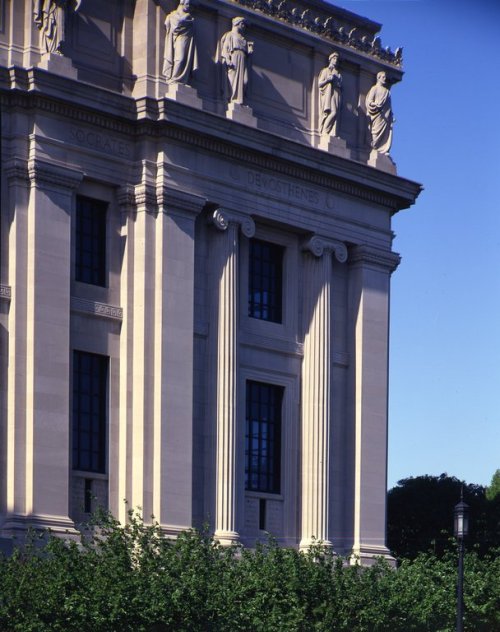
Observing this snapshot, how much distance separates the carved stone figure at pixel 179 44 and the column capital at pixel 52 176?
5246 millimetres

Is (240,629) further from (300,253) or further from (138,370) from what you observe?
(300,253)

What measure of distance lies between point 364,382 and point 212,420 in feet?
24.8

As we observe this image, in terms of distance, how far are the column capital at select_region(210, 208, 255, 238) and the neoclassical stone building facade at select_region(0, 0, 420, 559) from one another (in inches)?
3.9

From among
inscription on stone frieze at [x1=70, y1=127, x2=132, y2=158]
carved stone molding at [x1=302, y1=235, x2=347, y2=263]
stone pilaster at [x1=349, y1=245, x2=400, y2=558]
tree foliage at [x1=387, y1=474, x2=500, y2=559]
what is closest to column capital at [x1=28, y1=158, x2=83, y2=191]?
inscription on stone frieze at [x1=70, y1=127, x2=132, y2=158]

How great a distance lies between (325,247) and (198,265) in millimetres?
5895

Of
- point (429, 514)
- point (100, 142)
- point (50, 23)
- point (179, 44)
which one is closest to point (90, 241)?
point (100, 142)

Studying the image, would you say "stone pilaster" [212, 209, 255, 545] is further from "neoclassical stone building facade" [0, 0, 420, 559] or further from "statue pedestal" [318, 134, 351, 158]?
"statue pedestal" [318, 134, 351, 158]

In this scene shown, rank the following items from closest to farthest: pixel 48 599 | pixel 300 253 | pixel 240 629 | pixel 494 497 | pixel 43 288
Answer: pixel 48 599 < pixel 240 629 < pixel 43 288 < pixel 300 253 < pixel 494 497

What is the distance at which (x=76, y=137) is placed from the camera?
204 feet

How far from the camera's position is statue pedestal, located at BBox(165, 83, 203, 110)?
211 feet

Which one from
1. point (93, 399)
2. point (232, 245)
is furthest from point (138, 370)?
Answer: point (232, 245)

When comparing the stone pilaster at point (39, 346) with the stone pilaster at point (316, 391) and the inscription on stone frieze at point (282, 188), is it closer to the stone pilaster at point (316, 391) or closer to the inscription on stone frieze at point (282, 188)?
the inscription on stone frieze at point (282, 188)

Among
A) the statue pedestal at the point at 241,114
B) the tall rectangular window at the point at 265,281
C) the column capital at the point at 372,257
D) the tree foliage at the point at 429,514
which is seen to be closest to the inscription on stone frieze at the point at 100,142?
the statue pedestal at the point at 241,114

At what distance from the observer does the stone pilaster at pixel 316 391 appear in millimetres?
67625
